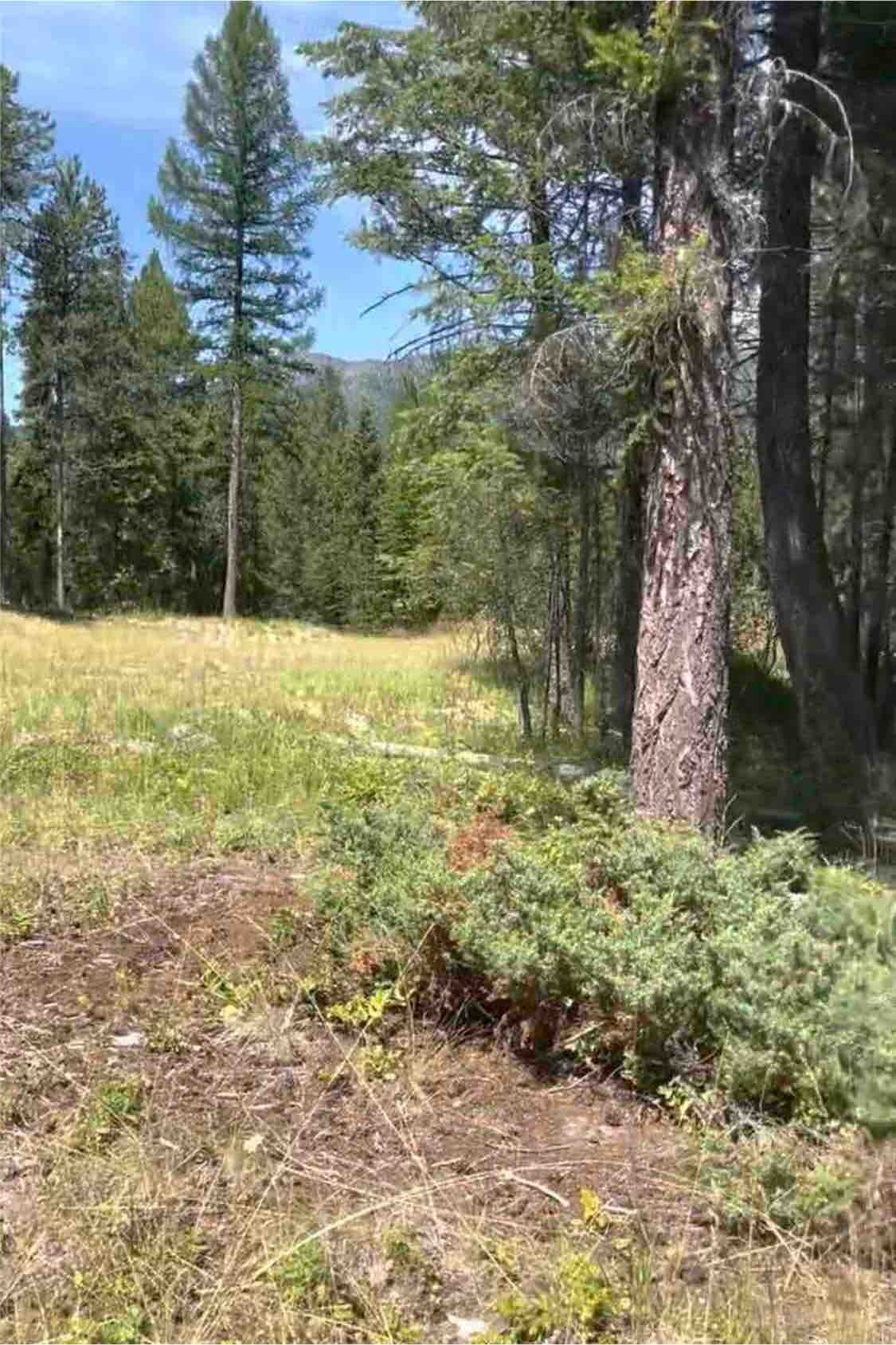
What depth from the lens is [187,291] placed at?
24.6 m

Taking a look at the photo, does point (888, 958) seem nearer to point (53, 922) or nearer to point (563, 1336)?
point (563, 1336)

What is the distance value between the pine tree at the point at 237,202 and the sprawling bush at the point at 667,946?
71.3 ft

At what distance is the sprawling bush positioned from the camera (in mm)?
2750

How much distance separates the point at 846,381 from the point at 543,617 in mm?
4177

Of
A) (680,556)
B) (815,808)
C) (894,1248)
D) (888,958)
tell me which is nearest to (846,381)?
(815,808)

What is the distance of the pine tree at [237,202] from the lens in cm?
2295

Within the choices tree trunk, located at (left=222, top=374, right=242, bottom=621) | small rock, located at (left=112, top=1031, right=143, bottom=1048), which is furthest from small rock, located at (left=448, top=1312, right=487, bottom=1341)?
tree trunk, located at (left=222, top=374, right=242, bottom=621)

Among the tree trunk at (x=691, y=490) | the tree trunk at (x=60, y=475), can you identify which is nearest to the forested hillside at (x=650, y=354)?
the tree trunk at (x=691, y=490)

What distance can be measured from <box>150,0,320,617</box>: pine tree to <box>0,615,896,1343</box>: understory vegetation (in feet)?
70.3

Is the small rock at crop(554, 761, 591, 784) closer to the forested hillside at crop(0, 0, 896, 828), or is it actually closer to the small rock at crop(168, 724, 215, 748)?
the forested hillside at crop(0, 0, 896, 828)

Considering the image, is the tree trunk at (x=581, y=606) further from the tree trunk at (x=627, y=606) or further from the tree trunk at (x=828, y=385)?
the tree trunk at (x=828, y=385)

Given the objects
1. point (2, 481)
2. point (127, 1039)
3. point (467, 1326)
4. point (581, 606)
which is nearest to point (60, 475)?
point (2, 481)

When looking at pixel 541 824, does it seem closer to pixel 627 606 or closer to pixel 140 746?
pixel 140 746

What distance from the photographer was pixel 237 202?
23828mm
